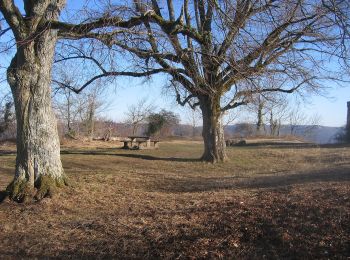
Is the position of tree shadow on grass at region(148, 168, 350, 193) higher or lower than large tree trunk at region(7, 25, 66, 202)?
lower

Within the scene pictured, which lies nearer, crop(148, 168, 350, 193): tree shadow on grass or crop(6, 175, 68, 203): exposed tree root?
crop(6, 175, 68, 203): exposed tree root

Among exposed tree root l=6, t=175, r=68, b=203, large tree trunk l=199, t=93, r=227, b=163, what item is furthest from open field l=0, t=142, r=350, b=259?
large tree trunk l=199, t=93, r=227, b=163

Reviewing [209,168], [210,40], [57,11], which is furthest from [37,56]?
[209,168]

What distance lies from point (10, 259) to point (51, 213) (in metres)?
2.04

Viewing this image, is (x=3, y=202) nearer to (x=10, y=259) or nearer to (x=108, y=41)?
(x=10, y=259)

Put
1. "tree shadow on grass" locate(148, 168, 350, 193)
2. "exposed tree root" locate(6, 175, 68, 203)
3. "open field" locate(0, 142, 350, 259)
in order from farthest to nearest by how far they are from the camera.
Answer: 1. "tree shadow on grass" locate(148, 168, 350, 193)
2. "exposed tree root" locate(6, 175, 68, 203)
3. "open field" locate(0, 142, 350, 259)

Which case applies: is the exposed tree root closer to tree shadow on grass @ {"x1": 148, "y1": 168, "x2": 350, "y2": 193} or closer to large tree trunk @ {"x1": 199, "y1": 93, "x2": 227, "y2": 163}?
tree shadow on grass @ {"x1": 148, "y1": 168, "x2": 350, "y2": 193}

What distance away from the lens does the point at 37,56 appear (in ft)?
29.8

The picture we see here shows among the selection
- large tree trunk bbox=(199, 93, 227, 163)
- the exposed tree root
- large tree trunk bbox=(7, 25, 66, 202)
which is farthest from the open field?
large tree trunk bbox=(199, 93, 227, 163)

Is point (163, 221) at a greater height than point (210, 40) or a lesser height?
lesser

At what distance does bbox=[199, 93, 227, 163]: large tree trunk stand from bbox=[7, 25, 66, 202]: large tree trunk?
8541 millimetres

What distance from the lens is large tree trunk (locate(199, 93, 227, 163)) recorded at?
1677 centimetres

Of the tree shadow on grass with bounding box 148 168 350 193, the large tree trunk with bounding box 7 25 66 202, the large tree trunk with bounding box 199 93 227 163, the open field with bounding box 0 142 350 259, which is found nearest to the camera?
the open field with bounding box 0 142 350 259

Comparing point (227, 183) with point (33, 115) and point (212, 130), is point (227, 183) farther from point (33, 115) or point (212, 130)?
point (212, 130)
